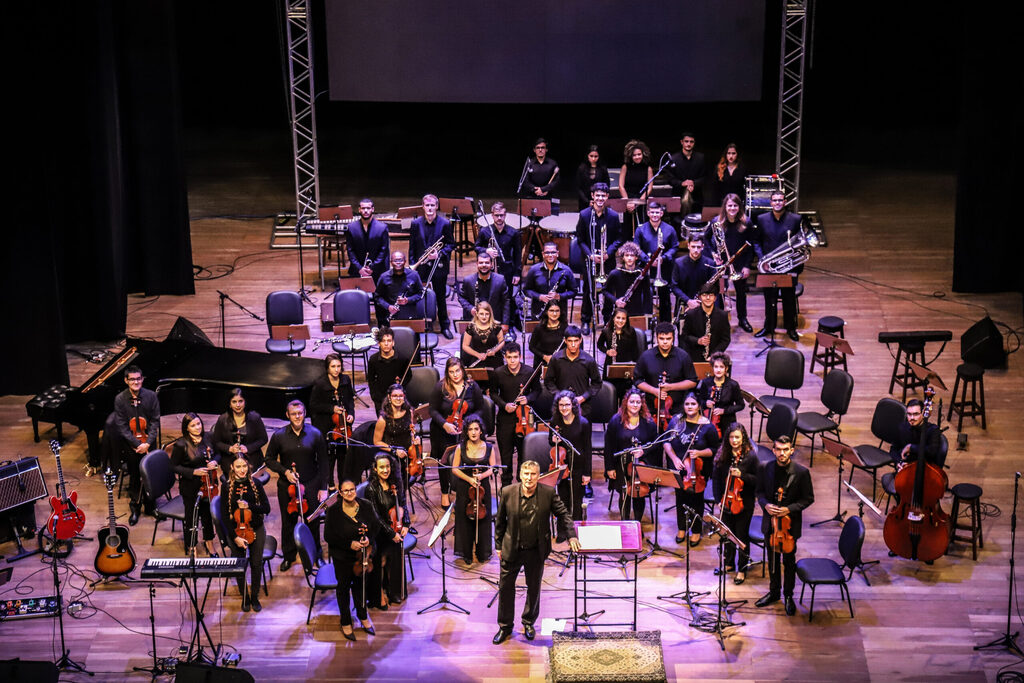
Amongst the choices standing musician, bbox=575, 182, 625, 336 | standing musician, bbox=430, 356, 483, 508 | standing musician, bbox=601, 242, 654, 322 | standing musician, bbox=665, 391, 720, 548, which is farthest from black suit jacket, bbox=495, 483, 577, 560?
standing musician, bbox=575, 182, 625, 336

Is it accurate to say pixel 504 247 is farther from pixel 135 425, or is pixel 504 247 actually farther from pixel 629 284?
pixel 135 425

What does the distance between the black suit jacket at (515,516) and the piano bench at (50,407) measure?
181 inches

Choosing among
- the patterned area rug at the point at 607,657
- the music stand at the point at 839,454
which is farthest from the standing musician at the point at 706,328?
the patterned area rug at the point at 607,657

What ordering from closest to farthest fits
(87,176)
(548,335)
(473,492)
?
(473,492), (548,335), (87,176)

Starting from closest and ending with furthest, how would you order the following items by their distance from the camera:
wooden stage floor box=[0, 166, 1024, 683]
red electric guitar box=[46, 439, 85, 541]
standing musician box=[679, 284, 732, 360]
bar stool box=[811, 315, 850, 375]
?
wooden stage floor box=[0, 166, 1024, 683]
red electric guitar box=[46, 439, 85, 541]
standing musician box=[679, 284, 732, 360]
bar stool box=[811, 315, 850, 375]

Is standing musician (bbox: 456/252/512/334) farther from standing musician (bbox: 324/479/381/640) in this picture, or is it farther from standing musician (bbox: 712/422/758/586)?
standing musician (bbox: 324/479/381/640)

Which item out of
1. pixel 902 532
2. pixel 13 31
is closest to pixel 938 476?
pixel 902 532

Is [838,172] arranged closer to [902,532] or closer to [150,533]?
[902,532]

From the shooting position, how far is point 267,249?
15977mm

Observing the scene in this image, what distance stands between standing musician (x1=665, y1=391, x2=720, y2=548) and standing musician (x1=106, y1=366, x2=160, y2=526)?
13.8ft

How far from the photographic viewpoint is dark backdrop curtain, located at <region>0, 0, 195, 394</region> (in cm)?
1253

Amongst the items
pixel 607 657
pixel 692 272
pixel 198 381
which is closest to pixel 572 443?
pixel 607 657

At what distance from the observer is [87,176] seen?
13.5m

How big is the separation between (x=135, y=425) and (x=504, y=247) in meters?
4.21
